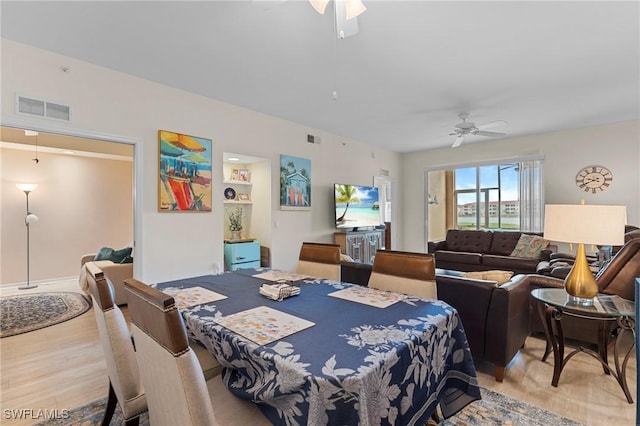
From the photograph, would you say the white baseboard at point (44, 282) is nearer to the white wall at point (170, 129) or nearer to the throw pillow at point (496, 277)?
the white wall at point (170, 129)

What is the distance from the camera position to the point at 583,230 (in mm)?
2109

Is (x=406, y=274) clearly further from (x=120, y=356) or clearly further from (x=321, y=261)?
(x=120, y=356)

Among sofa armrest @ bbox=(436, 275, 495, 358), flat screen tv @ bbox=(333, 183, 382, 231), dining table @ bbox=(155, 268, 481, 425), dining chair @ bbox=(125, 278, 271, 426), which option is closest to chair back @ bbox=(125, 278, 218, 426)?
dining chair @ bbox=(125, 278, 271, 426)

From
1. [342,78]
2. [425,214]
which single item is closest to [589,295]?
[342,78]

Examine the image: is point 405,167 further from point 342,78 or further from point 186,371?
point 186,371

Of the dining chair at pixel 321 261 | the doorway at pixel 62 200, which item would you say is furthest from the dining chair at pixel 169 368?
the doorway at pixel 62 200

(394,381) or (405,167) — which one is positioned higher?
(405,167)

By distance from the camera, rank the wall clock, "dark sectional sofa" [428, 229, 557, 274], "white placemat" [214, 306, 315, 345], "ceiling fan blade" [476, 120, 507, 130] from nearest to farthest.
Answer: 1. "white placemat" [214, 306, 315, 345]
2. "ceiling fan blade" [476, 120, 507, 130]
3. "dark sectional sofa" [428, 229, 557, 274]
4. the wall clock

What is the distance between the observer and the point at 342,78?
331 cm

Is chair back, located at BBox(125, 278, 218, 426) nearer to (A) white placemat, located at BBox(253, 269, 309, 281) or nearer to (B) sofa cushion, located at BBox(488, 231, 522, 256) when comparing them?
(A) white placemat, located at BBox(253, 269, 309, 281)

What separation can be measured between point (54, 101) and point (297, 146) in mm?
3065

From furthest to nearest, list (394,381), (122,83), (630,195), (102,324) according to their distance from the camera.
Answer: (630,195) → (122,83) → (102,324) → (394,381)

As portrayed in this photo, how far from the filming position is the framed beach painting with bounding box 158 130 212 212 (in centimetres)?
343

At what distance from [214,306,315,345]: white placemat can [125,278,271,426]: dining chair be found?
0.29 metres
